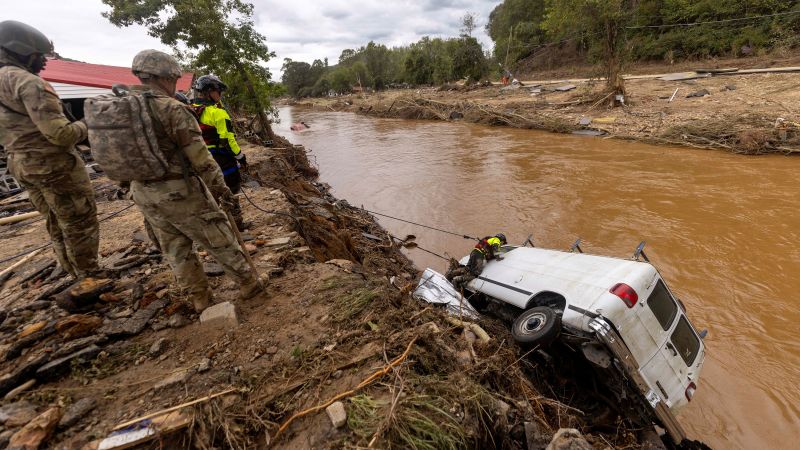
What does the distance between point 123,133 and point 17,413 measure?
182 centimetres

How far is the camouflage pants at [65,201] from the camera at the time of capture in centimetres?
318

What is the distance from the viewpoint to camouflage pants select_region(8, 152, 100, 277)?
318 centimetres

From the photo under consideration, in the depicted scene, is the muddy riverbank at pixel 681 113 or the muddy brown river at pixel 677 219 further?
the muddy riverbank at pixel 681 113

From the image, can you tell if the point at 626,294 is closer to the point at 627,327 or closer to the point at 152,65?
the point at 627,327

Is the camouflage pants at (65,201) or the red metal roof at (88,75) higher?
the red metal roof at (88,75)

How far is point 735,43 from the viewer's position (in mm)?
21203

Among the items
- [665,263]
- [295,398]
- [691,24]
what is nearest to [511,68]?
[691,24]

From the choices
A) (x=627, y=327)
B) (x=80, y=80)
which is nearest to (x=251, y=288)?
(x=627, y=327)

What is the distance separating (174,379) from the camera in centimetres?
238

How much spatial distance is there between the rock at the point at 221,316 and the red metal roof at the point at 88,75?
8.80 metres

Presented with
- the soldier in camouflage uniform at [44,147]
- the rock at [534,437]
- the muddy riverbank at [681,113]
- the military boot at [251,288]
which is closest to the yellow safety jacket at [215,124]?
the soldier in camouflage uniform at [44,147]

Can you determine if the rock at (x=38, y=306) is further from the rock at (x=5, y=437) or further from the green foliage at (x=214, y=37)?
the green foliage at (x=214, y=37)

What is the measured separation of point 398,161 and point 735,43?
22857 mm

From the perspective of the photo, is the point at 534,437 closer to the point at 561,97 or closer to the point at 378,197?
the point at 378,197
